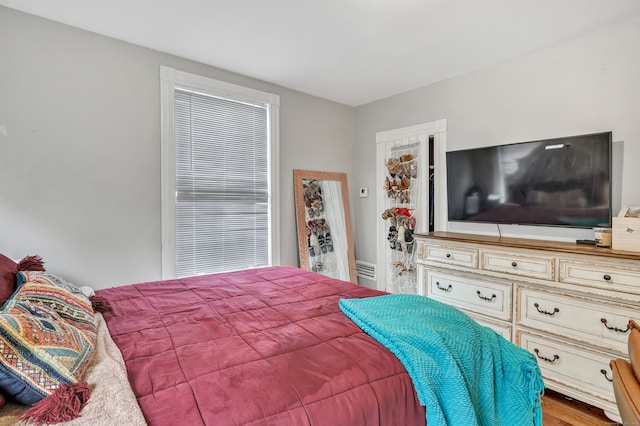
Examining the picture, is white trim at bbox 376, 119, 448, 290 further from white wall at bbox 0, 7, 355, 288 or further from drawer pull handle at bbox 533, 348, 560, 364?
white wall at bbox 0, 7, 355, 288

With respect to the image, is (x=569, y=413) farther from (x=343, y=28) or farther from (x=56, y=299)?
(x=343, y=28)

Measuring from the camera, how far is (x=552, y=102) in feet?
8.58

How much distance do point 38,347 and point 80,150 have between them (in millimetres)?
2014

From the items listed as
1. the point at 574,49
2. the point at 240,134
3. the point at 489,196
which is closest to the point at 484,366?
the point at 489,196

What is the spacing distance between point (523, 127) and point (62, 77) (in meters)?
3.66

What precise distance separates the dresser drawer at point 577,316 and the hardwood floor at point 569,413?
1.58 feet

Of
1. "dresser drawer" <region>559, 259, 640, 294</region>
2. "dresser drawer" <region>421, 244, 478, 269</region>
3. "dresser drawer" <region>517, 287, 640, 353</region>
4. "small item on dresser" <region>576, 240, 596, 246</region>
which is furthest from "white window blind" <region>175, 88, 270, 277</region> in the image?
"small item on dresser" <region>576, 240, 596, 246</region>

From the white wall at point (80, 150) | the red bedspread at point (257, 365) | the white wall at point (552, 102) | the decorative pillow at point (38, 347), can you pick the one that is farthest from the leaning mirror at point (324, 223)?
the decorative pillow at point (38, 347)

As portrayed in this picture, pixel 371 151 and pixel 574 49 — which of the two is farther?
Result: pixel 371 151

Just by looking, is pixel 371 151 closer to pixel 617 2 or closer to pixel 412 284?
pixel 412 284

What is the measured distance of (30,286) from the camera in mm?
1191

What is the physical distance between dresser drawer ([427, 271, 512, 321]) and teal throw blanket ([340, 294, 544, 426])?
1125mm

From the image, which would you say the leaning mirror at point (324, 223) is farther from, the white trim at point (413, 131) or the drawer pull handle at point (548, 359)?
the drawer pull handle at point (548, 359)

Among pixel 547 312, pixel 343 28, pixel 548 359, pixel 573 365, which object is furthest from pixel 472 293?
pixel 343 28
